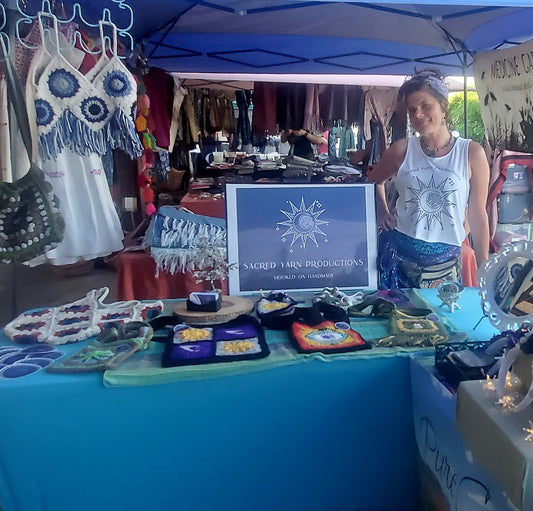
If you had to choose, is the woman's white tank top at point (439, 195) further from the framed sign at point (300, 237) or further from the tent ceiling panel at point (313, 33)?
the tent ceiling panel at point (313, 33)

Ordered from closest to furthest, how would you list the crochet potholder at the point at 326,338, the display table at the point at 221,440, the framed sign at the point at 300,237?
the display table at the point at 221,440, the crochet potholder at the point at 326,338, the framed sign at the point at 300,237

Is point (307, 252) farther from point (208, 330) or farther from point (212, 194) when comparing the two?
point (212, 194)

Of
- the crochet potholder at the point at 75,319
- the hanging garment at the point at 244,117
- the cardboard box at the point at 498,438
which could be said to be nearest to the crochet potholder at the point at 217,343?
the crochet potholder at the point at 75,319

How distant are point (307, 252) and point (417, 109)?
0.79m

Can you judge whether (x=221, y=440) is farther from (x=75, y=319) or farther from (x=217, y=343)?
(x=75, y=319)

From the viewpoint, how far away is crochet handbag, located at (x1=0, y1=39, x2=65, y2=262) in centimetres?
157

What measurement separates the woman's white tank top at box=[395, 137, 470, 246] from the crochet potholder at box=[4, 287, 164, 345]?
107 centimetres

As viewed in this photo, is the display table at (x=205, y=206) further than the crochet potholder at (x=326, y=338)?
Yes

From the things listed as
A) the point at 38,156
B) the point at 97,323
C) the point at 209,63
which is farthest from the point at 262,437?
the point at 209,63

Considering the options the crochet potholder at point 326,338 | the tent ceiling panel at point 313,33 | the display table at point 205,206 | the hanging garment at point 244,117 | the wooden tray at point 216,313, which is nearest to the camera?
the crochet potholder at point 326,338

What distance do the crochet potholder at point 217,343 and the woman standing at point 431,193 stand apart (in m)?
0.73

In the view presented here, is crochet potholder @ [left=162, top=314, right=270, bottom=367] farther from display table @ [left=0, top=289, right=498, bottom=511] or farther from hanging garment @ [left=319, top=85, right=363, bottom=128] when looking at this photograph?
hanging garment @ [left=319, top=85, right=363, bottom=128]

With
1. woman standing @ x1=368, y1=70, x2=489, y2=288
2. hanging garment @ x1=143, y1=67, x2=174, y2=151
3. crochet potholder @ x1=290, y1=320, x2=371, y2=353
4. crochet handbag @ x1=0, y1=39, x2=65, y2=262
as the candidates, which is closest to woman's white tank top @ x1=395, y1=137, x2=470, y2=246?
woman standing @ x1=368, y1=70, x2=489, y2=288

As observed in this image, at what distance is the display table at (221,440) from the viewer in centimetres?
114
